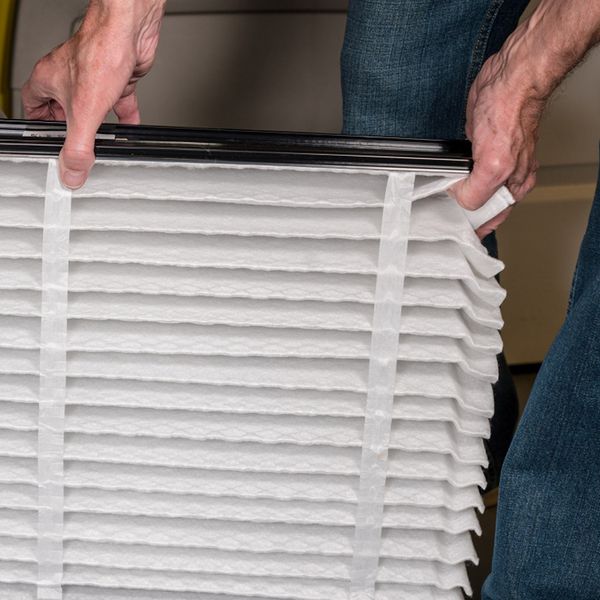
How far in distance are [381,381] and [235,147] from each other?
194 millimetres

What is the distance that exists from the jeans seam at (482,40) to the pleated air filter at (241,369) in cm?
31

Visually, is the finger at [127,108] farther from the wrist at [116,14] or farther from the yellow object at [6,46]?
the yellow object at [6,46]

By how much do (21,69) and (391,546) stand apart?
0.77m

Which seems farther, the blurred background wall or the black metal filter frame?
the blurred background wall

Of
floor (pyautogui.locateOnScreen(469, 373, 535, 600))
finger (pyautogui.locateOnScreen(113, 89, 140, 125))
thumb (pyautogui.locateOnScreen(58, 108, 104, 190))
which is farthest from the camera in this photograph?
floor (pyautogui.locateOnScreen(469, 373, 535, 600))

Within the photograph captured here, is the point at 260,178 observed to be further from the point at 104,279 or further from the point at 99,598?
the point at 99,598

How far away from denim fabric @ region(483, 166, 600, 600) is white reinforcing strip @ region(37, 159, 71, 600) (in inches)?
12.8

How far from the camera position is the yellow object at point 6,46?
120cm

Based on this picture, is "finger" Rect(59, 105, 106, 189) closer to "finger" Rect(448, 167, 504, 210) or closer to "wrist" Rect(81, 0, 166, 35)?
"wrist" Rect(81, 0, 166, 35)

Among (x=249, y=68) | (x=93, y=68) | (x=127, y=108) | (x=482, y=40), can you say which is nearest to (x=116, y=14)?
(x=93, y=68)

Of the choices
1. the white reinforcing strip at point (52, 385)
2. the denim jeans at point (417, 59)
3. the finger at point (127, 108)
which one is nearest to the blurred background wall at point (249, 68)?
the denim jeans at point (417, 59)

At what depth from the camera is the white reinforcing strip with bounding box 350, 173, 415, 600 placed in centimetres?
66

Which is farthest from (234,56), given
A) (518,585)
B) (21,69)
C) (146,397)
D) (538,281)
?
(518,585)

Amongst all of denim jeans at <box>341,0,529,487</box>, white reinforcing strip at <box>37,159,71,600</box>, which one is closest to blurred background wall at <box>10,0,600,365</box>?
denim jeans at <box>341,0,529,487</box>
